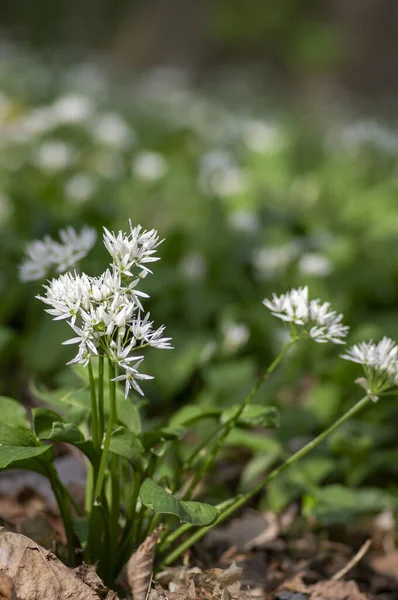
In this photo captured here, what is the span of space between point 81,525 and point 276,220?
2.46 metres

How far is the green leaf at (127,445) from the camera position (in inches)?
60.4

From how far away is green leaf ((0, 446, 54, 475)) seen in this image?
4.50 feet

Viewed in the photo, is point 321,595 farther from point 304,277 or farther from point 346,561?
point 304,277

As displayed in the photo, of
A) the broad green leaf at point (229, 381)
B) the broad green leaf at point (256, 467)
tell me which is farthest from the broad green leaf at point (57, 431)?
the broad green leaf at point (229, 381)

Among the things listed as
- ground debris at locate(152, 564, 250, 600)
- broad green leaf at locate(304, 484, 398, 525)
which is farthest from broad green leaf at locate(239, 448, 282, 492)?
ground debris at locate(152, 564, 250, 600)

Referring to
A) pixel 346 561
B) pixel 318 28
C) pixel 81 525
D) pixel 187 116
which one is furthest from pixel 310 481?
pixel 318 28

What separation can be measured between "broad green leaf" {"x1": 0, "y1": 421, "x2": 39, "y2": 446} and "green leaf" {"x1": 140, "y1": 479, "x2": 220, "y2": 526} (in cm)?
28

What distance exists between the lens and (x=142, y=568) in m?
1.56

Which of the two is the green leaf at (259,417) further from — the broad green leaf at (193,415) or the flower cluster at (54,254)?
the flower cluster at (54,254)

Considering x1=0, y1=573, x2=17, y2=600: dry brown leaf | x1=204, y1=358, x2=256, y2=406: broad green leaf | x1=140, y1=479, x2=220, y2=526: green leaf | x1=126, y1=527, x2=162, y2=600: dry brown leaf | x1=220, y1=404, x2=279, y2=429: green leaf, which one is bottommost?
x1=0, y1=573, x2=17, y2=600: dry brown leaf

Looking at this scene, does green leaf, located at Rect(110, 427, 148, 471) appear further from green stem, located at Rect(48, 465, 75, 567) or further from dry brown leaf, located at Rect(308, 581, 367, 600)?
dry brown leaf, located at Rect(308, 581, 367, 600)

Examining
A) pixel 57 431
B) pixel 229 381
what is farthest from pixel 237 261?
pixel 57 431

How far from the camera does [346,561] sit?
2.05m

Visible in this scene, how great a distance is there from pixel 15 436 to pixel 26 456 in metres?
0.14
